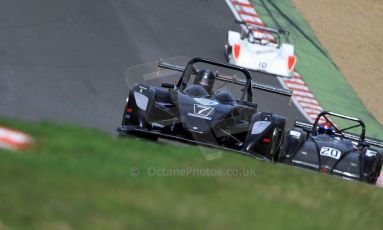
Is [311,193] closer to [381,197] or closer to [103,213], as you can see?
[381,197]

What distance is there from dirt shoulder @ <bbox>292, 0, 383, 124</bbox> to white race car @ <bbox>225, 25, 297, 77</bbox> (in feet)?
8.17

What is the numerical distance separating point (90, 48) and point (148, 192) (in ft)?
39.2

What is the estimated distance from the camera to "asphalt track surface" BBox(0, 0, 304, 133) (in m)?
13.3

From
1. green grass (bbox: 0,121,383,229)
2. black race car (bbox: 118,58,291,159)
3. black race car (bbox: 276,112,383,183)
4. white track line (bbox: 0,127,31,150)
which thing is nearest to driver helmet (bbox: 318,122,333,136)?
black race car (bbox: 276,112,383,183)

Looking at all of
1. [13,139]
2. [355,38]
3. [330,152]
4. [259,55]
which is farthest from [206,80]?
[355,38]

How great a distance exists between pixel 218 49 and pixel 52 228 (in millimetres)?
16445

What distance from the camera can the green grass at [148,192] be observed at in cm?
452

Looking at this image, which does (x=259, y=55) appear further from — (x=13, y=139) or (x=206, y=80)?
(x=13, y=139)

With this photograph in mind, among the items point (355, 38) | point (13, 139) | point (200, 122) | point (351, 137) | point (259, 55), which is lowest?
point (259, 55)

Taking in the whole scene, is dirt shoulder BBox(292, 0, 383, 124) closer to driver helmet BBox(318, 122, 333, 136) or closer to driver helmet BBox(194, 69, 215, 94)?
driver helmet BBox(318, 122, 333, 136)

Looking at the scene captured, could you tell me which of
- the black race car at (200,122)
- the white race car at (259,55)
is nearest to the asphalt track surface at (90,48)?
the white race car at (259,55)

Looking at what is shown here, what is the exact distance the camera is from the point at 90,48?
16.8 metres

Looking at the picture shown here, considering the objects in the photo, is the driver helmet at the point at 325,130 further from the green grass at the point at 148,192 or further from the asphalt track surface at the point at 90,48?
the green grass at the point at 148,192

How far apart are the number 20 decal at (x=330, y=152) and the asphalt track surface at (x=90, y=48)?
3.18m
